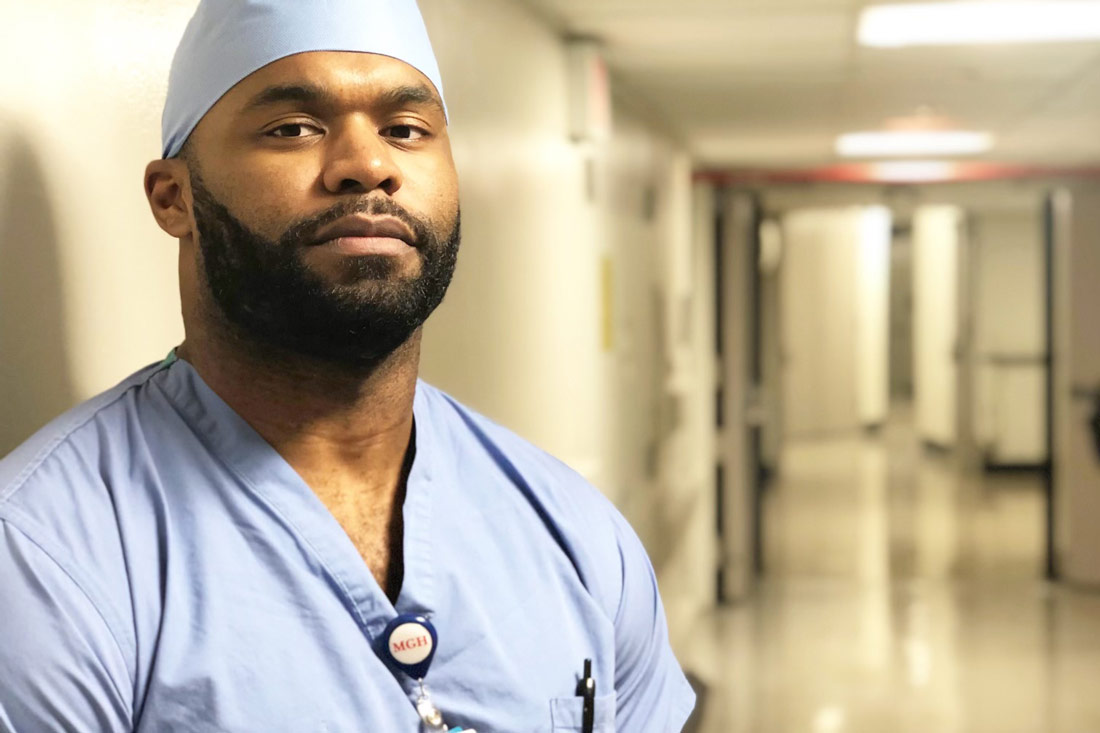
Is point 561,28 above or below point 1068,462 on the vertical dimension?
above

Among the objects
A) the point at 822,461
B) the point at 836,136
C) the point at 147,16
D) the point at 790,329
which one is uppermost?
the point at 836,136

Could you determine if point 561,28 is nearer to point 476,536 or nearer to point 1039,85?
point 1039,85

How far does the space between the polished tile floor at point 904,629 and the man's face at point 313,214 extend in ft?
11.8

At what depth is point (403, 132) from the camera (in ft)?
3.73

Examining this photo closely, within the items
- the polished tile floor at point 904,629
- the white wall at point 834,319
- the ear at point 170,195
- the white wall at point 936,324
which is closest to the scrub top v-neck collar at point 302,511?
the ear at point 170,195

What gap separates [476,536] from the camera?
1.17 meters

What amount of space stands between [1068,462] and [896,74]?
11.9ft

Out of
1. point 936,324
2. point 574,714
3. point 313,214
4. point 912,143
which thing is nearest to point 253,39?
point 313,214

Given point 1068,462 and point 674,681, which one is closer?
point 674,681

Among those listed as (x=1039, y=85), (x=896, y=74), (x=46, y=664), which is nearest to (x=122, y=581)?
(x=46, y=664)

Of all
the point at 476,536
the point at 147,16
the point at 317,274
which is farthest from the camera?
the point at 147,16

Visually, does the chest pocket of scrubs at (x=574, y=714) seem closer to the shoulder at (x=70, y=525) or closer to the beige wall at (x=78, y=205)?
the shoulder at (x=70, y=525)

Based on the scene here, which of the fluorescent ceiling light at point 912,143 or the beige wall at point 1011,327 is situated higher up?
the fluorescent ceiling light at point 912,143

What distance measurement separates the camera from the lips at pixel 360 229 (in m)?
1.05
